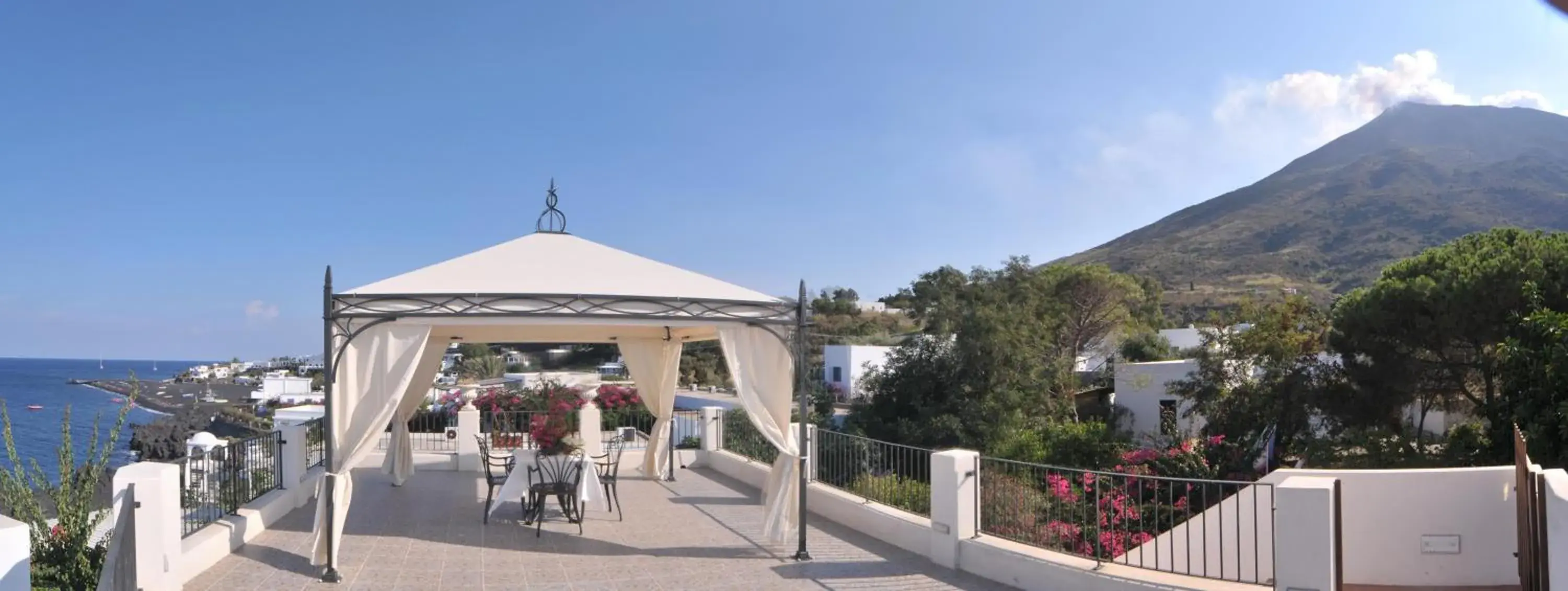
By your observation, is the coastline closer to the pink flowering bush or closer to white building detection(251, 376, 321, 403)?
white building detection(251, 376, 321, 403)

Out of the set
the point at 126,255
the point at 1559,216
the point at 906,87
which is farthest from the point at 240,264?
the point at 1559,216

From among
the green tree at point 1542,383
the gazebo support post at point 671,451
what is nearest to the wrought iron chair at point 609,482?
the gazebo support post at point 671,451

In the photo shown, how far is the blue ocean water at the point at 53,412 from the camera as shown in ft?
78.2

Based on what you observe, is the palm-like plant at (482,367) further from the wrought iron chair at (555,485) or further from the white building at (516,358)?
the wrought iron chair at (555,485)

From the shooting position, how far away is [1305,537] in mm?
4801

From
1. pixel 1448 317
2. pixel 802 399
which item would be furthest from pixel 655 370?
pixel 1448 317

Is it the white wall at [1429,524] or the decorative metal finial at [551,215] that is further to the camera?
the decorative metal finial at [551,215]

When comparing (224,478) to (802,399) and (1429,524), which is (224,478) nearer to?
(802,399)

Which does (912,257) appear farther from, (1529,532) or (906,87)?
(1529,532)

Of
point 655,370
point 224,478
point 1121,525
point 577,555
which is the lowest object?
point 1121,525

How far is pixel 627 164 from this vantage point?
16.0 meters

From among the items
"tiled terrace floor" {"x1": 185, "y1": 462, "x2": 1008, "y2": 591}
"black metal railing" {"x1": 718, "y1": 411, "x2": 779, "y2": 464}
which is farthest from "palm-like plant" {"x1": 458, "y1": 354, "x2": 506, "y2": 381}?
"tiled terrace floor" {"x1": 185, "y1": 462, "x2": 1008, "y2": 591}

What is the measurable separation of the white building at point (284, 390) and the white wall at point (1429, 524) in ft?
174

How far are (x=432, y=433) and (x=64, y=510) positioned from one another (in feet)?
27.3
